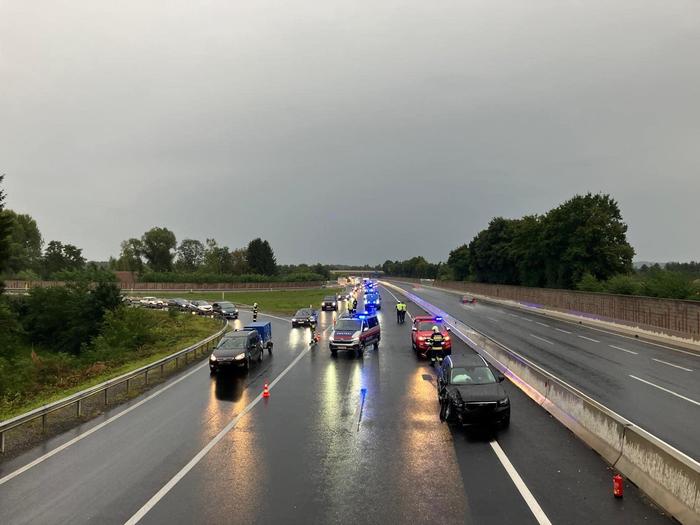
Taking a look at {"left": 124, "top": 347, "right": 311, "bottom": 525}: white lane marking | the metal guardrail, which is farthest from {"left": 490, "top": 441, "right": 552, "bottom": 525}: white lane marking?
the metal guardrail

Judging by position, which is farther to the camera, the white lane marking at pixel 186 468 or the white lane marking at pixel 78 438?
the white lane marking at pixel 78 438

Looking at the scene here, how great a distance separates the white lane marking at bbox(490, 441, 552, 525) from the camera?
281 inches

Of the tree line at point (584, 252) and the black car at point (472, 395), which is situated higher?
the tree line at point (584, 252)

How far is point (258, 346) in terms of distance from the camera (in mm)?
22750

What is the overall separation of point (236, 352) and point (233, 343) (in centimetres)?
106

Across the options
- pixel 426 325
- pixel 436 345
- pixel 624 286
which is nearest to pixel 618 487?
pixel 436 345

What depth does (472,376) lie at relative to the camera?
1286cm

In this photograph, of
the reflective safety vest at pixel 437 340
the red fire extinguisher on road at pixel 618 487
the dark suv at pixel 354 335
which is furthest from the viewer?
the dark suv at pixel 354 335

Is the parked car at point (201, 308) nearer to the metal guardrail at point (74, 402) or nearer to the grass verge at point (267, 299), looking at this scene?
the grass verge at point (267, 299)

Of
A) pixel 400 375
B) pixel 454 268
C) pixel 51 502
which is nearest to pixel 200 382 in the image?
pixel 400 375

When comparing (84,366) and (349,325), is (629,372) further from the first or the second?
(84,366)

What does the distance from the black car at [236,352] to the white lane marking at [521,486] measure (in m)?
11.7

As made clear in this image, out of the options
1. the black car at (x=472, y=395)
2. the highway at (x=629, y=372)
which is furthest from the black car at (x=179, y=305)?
the black car at (x=472, y=395)

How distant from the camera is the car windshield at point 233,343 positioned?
20266 millimetres
